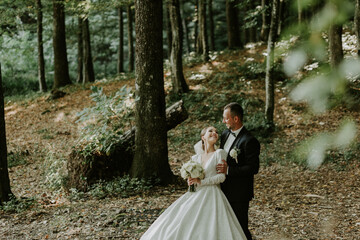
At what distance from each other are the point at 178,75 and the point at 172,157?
17.9 ft

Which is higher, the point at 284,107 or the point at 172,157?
the point at 284,107

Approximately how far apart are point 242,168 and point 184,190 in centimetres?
424

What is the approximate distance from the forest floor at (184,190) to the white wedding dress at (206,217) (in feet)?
4.48

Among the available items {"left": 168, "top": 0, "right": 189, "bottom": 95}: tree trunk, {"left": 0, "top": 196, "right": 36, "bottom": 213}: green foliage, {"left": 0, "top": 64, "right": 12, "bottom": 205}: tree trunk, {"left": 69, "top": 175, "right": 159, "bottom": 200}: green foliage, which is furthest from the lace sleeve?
{"left": 168, "top": 0, "right": 189, "bottom": 95}: tree trunk

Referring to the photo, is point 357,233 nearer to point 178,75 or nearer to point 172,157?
point 172,157

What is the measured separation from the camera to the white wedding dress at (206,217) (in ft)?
12.5

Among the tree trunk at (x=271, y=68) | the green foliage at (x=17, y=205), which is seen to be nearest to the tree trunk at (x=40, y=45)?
the tree trunk at (x=271, y=68)

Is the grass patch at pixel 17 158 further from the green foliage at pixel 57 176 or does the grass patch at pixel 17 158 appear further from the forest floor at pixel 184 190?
the green foliage at pixel 57 176

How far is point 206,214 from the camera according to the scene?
12.9 ft

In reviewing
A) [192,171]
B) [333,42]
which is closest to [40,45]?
[192,171]

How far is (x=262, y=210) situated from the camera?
6758 mm

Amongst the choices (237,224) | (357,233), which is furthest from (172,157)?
(237,224)

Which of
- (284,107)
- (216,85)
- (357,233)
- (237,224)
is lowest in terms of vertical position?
(357,233)

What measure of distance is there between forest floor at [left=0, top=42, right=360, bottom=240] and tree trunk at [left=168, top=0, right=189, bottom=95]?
945 mm
